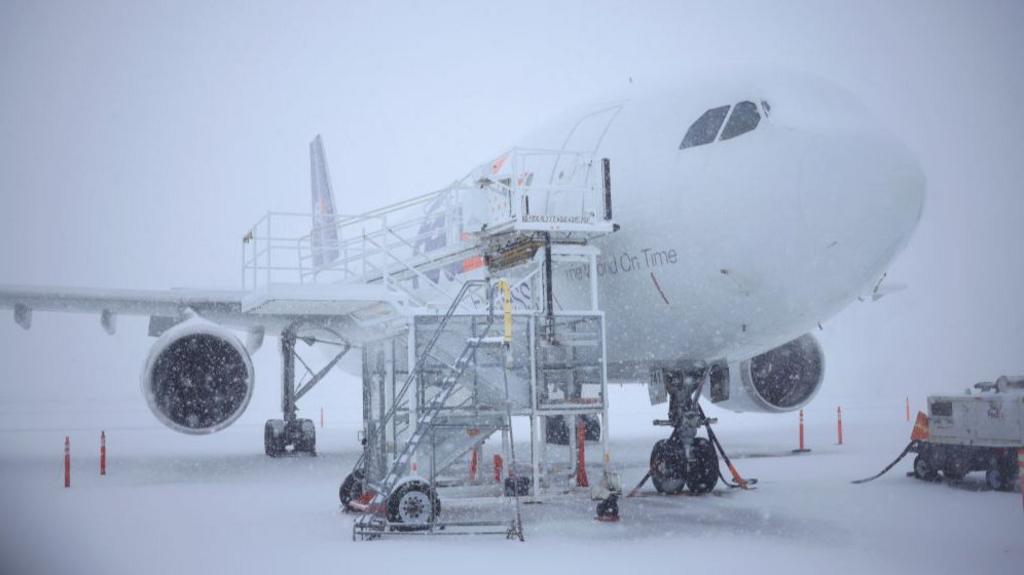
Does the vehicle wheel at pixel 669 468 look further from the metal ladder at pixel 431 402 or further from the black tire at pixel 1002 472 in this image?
the black tire at pixel 1002 472

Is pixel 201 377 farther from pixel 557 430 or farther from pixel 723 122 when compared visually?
pixel 723 122

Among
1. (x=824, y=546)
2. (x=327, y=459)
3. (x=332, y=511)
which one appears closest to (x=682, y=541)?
(x=824, y=546)

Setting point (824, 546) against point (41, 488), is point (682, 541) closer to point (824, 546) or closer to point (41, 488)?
point (824, 546)

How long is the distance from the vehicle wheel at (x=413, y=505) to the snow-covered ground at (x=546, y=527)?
18.4 inches

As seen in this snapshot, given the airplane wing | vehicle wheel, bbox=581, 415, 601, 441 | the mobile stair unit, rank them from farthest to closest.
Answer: vehicle wheel, bbox=581, 415, 601, 441 < the airplane wing < the mobile stair unit

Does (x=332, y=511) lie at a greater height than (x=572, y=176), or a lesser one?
lesser

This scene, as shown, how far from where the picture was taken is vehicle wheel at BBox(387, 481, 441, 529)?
8.62 meters

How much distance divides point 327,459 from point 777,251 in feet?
36.5

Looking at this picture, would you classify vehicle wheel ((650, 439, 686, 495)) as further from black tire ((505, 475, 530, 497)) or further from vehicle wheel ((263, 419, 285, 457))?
vehicle wheel ((263, 419, 285, 457))

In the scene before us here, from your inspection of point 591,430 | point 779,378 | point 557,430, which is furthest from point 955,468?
point 591,430

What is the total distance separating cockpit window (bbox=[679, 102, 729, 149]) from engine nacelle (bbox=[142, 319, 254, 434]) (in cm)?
802

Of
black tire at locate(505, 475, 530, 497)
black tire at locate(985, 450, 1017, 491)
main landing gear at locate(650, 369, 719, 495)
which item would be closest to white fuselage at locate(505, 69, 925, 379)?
main landing gear at locate(650, 369, 719, 495)

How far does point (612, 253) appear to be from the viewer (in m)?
10.3

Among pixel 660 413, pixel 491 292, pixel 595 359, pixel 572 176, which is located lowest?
pixel 660 413
